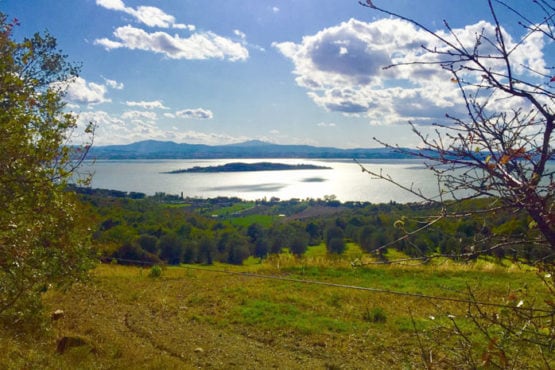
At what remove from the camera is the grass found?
6.03 metres

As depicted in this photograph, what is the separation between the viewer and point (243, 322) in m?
8.10

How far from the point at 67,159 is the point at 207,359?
3.88 meters

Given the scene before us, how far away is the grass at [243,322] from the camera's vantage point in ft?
19.8

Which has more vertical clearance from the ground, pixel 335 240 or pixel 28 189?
pixel 28 189

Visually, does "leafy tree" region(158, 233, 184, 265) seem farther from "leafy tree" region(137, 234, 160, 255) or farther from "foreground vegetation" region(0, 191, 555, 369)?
"foreground vegetation" region(0, 191, 555, 369)

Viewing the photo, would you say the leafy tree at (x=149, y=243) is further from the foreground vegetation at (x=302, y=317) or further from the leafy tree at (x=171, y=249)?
the foreground vegetation at (x=302, y=317)

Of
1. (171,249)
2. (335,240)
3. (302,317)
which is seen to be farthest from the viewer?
(335,240)

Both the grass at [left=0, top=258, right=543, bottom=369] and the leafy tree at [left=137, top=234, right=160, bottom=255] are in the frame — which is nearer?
the grass at [left=0, top=258, right=543, bottom=369]

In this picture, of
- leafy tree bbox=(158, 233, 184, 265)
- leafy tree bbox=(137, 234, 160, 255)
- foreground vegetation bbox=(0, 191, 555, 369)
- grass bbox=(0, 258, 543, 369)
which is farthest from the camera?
leafy tree bbox=(158, 233, 184, 265)

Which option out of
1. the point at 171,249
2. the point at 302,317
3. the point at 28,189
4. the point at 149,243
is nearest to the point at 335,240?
the point at 171,249

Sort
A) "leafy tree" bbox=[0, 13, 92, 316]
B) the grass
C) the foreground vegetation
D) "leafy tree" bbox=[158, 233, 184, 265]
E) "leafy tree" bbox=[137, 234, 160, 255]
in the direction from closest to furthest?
the foreground vegetation, "leafy tree" bbox=[0, 13, 92, 316], the grass, "leafy tree" bbox=[137, 234, 160, 255], "leafy tree" bbox=[158, 233, 184, 265]

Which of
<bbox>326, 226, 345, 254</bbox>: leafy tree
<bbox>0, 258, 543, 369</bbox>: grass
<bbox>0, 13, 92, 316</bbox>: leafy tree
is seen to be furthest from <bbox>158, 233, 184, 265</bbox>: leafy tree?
<bbox>0, 13, 92, 316</bbox>: leafy tree

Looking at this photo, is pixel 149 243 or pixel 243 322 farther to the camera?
pixel 149 243

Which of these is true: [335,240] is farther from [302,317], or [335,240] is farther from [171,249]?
[302,317]
